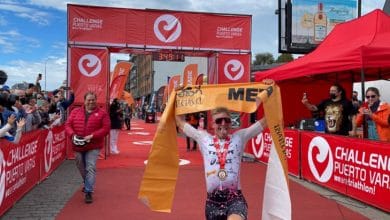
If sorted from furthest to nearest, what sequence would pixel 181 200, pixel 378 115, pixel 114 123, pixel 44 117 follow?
pixel 114 123 < pixel 44 117 < pixel 378 115 < pixel 181 200

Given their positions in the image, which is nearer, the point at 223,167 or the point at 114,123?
the point at 223,167

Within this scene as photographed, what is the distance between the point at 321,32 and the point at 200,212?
65.1 ft

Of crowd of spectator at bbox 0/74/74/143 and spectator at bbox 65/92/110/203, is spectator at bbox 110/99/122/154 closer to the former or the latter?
crowd of spectator at bbox 0/74/74/143

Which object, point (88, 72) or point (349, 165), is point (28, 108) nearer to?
point (88, 72)

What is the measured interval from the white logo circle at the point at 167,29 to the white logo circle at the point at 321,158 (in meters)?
6.49

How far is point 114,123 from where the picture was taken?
1527cm

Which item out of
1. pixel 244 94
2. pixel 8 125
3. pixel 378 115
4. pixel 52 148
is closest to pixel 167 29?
pixel 52 148

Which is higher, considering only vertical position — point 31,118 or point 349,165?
point 31,118

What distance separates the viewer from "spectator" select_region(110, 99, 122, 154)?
15328mm

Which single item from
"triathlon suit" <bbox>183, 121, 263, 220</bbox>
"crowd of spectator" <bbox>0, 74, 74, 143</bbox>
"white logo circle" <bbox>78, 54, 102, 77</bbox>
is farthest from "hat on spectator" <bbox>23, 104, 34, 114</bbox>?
"triathlon suit" <bbox>183, 121, 263, 220</bbox>

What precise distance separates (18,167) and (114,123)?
7.40 meters

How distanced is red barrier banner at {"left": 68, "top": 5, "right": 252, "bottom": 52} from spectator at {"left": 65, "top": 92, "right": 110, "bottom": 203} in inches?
260

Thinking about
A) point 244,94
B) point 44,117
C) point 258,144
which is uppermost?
point 244,94

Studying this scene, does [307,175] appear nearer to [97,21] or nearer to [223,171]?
[223,171]
